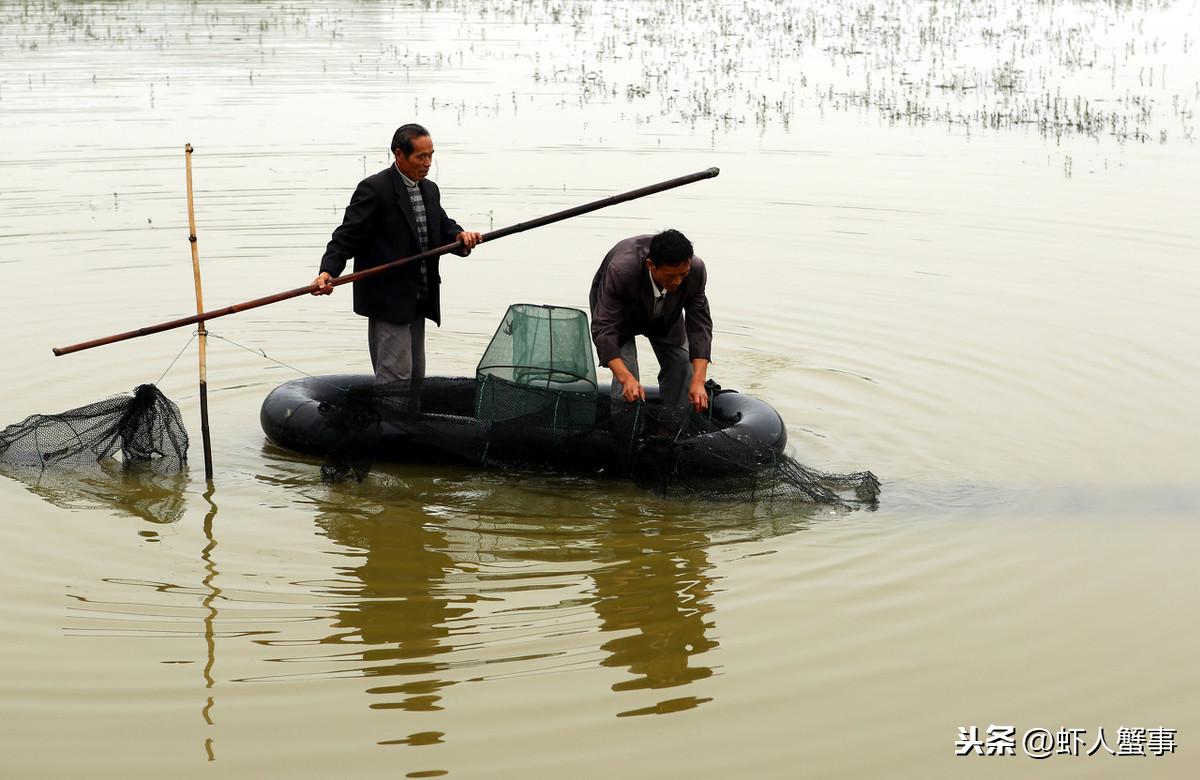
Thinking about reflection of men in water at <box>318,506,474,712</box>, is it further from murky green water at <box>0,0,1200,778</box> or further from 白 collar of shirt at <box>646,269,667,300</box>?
白 collar of shirt at <box>646,269,667,300</box>

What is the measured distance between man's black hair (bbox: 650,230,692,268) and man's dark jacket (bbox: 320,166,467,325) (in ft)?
3.88

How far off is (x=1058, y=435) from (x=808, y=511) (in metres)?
1.85

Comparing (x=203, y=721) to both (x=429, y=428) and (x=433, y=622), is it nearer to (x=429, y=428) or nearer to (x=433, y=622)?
(x=433, y=622)

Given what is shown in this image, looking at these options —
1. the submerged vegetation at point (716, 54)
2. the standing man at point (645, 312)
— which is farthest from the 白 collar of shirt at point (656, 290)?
the submerged vegetation at point (716, 54)

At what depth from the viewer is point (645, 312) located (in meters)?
6.86

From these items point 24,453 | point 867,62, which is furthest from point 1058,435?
point 867,62

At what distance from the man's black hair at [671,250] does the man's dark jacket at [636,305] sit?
29 cm

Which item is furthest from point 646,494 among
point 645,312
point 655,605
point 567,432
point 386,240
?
point 386,240

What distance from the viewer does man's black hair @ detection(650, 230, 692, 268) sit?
20.7ft

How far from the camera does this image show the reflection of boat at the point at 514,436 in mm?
6734

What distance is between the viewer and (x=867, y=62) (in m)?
20.7

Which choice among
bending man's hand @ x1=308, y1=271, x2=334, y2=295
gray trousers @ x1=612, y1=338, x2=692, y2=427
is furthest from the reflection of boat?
bending man's hand @ x1=308, y1=271, x2=334, y2=295

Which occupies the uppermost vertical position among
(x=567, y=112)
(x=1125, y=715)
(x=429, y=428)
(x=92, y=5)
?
A: (x=92, y=5)

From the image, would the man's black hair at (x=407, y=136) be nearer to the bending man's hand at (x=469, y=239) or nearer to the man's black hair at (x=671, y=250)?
the bending man's hand at (x=469, y=239)
